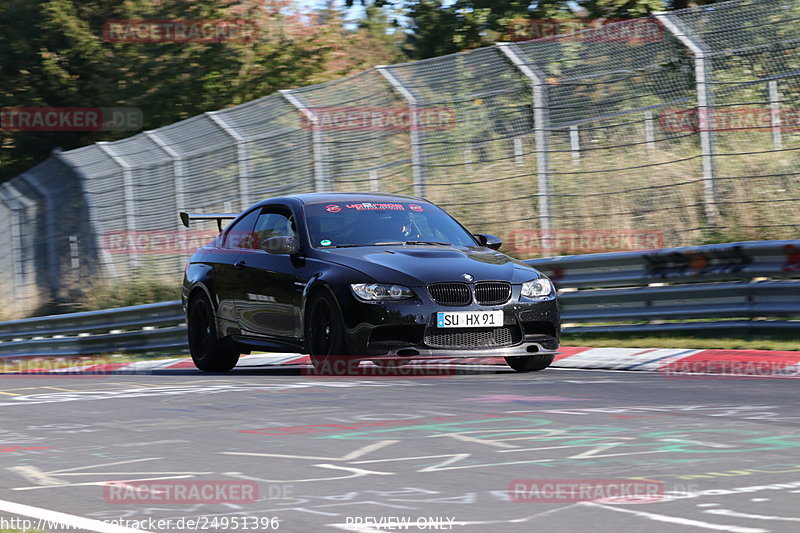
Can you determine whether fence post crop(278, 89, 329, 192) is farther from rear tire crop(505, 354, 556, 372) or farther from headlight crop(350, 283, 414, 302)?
headlight crop(350, 283, 414, 302)

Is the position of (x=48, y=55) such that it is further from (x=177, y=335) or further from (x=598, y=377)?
(x=598, y=377)

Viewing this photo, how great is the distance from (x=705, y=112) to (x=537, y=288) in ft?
11.5

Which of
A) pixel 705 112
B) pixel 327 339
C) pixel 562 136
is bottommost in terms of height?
pixel 327 339

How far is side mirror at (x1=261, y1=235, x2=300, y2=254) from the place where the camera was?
11.1 metres

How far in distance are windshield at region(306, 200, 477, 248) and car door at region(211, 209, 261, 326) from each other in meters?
0.94

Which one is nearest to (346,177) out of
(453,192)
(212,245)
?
(453,192)

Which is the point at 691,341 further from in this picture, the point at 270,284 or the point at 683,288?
the point at 270,284

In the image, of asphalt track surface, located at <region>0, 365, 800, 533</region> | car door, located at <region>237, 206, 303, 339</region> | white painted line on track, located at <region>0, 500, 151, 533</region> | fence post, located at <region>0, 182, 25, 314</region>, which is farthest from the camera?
fence post, located at <region>0, 182, 25, 314</region>

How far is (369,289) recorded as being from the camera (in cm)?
1024

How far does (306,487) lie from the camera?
18.6ft

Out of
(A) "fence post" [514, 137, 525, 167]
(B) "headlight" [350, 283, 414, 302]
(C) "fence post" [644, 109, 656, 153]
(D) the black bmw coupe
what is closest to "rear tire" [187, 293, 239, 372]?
(D) the black bmw coupe

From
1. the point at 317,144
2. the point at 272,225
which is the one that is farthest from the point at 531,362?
the point at 317,144

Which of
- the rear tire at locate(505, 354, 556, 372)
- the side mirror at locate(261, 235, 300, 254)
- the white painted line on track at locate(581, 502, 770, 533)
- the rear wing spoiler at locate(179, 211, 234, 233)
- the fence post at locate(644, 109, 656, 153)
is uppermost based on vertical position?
the fence post at locate(644, 109, 656, 153)

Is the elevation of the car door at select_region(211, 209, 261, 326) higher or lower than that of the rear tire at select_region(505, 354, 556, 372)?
higher
